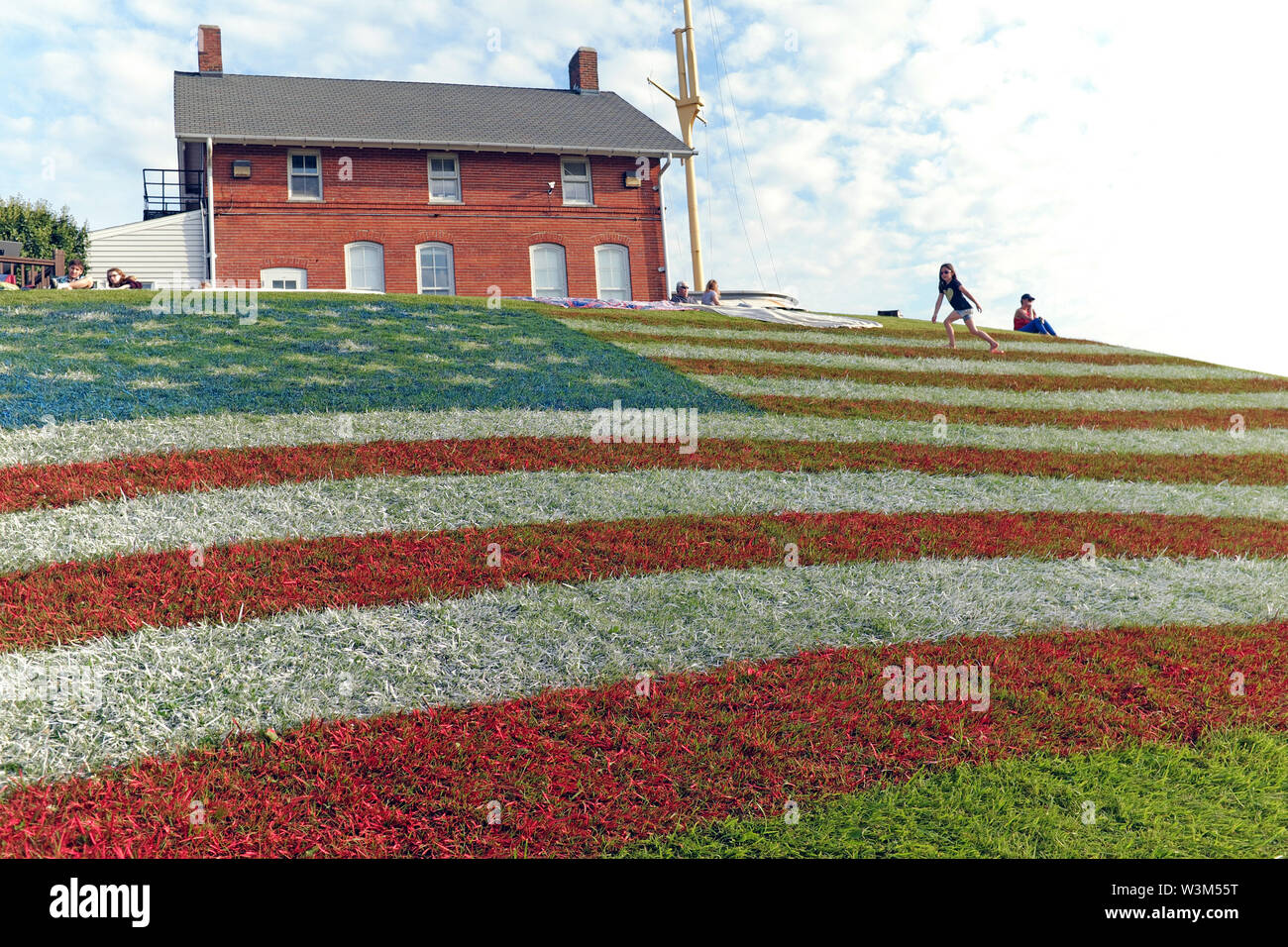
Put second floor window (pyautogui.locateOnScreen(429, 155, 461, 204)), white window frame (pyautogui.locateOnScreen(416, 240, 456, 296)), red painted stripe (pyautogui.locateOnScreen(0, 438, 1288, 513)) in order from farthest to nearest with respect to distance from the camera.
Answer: second floor window (pyautogui.locateOnScreen(429, 155, 461, 204)) < white window frame (pyautogui.locateOnScreen(416, 240, 456, 296)) < red painted stripe (pyautogui.locateOnScreen(0, 438, 1288, 513))

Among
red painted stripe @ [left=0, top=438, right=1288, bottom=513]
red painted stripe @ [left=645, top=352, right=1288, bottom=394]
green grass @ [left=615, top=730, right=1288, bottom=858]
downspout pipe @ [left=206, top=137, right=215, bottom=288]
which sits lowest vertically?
green grass @ [left=615, top=730, right=1288, bottom=858]

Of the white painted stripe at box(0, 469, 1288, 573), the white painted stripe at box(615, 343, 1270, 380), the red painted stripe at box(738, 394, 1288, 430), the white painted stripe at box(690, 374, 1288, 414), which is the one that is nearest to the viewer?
the white painted stripe at box(0, 469, 1288, 573)

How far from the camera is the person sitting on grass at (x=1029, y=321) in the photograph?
27.0 metres

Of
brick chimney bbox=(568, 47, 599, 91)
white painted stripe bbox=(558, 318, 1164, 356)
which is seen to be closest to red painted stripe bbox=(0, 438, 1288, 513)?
white painted stripe bbox=(558, 318, 1164, 356)

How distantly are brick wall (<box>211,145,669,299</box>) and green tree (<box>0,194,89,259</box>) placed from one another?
30516mm

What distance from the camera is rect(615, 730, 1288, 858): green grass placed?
448cm

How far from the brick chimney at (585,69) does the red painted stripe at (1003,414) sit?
3052 centimetres

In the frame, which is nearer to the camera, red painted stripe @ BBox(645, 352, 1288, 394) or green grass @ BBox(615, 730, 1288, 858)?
green grass @ BBox(615, 730, 1288, 858)

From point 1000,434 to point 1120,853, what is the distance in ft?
35.7

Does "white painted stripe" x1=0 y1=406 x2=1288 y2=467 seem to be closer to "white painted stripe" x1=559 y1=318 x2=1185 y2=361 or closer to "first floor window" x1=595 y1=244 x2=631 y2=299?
"white painted stripe" x1=559 y1=318 x2=1185 y2=361

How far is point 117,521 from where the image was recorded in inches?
320

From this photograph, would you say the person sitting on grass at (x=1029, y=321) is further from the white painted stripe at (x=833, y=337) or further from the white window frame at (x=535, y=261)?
the white window frame at (x=535, y=261)
